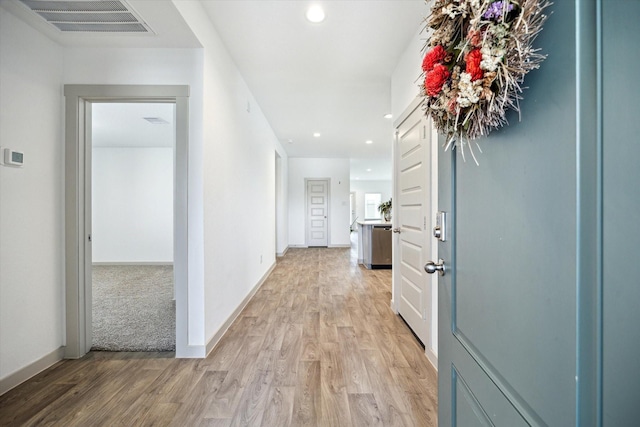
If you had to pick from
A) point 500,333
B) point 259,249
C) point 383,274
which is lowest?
point 383,274

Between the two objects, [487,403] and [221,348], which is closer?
[487,403]

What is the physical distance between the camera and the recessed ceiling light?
2023 mm

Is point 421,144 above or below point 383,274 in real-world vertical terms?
above

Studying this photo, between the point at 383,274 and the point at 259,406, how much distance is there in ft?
12.1

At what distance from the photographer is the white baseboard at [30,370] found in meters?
1.70

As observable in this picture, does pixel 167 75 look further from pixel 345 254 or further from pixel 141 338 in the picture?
pixel 345 254

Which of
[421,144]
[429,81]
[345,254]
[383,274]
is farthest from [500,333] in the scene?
[345,254]

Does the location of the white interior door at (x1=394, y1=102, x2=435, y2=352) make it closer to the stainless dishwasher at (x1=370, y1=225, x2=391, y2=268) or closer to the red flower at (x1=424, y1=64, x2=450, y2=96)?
the red flower at (x1=424, y1=64, x2=450, y2=96)

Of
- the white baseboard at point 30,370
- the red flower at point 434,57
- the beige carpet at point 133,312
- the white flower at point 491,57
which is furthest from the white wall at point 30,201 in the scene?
the white flower at point 491,57

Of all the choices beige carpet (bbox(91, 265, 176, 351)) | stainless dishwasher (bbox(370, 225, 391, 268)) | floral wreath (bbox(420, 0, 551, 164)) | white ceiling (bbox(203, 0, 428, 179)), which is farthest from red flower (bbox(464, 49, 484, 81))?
stainless dishwasher (bbox(370, 225, 391, 268))

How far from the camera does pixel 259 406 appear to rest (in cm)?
159

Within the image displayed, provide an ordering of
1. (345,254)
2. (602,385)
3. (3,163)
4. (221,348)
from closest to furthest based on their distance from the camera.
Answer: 1. (602,385)
2. (3,163)
3. (221,348)
4. (345,254)

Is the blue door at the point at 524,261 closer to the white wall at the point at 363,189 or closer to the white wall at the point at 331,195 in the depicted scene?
the white wall at the point at 331,195

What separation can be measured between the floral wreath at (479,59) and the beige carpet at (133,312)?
8.34 feet
